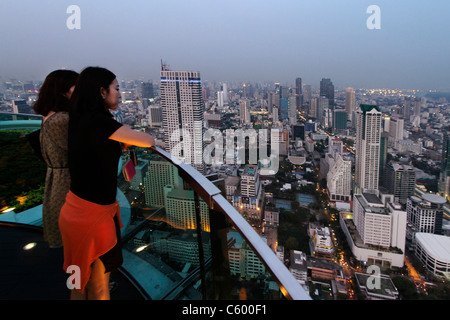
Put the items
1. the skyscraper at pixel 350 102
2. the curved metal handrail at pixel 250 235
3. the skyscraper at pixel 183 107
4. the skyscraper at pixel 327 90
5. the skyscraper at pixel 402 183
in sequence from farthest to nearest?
the skyscraper at pixel 327 90 < the skyscraper at pixel 350 102 < the skyscraper at pixel 183 107 < the skyscraper at pixel 402 183 < the curved metal handrail at pixel 250 235

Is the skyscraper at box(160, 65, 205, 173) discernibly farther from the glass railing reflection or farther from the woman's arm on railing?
the woman's arm on railing

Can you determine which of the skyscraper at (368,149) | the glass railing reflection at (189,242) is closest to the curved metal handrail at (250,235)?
the glass railing reflection at (189,242)

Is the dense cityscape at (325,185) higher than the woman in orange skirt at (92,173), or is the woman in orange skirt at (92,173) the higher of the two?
the woman in orange skirt at (92,173)

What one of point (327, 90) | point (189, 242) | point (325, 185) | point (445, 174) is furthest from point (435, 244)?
point (327, 90)

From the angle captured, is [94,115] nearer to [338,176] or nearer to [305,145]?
[338,176]

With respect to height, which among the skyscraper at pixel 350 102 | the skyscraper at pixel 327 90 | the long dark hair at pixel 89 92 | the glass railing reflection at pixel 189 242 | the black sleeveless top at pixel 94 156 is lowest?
the glass railing reflection at pixel 189 242

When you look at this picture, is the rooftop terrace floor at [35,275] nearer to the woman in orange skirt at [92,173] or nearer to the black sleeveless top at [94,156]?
the woman in orange skirt at [92,173]
